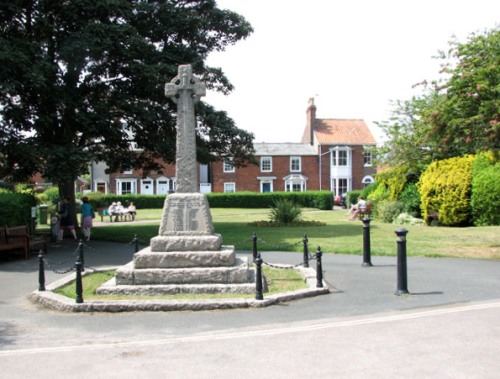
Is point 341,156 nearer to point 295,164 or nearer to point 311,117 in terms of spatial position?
point 295,164

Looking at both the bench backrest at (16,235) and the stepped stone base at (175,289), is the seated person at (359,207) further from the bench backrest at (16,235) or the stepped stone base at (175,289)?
the stepped stone base at (175,289)

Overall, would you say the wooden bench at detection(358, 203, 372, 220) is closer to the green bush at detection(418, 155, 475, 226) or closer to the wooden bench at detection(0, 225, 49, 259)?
the green bush at detection(418, 155, 475, 226)

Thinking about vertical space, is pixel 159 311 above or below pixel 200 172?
below

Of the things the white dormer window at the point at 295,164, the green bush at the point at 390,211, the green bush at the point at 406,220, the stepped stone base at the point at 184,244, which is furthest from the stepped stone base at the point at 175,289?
the white dormer window at the point at 295,164

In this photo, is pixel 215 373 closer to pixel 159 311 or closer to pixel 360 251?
pixel 159 311

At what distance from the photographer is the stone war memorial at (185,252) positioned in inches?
330

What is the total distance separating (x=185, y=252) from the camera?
28.6ft

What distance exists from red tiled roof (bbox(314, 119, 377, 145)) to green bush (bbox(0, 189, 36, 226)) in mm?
41554

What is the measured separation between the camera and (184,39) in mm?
20047

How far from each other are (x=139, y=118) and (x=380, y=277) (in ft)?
36.9

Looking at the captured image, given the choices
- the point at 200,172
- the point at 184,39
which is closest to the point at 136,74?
the point at 184,39

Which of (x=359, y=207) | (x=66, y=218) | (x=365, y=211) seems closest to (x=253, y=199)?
(x=359, y=207)

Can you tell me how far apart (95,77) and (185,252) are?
40.2 feet

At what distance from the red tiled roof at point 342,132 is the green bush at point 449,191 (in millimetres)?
31446
